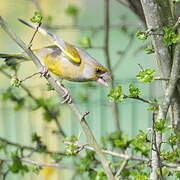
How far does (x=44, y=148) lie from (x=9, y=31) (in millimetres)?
885

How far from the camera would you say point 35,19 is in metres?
1.01

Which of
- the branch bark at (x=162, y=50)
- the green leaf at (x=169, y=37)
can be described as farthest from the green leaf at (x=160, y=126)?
the green leaf at (x=169, y=37)

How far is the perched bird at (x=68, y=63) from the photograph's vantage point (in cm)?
140

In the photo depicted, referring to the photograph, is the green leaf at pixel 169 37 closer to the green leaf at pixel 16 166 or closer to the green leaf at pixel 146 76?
the green leaf at pixel 146 76

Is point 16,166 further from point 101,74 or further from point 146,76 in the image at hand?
point 146,76

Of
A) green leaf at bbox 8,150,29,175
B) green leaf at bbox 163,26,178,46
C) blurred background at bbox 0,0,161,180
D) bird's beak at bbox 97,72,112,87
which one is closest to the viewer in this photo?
green leaf at bbox 163,26,178,46

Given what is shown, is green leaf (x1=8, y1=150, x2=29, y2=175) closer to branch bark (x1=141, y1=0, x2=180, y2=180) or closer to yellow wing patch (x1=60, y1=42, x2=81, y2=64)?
yellow wing patch (x1=60, y1=42, x2=81, y2=64)

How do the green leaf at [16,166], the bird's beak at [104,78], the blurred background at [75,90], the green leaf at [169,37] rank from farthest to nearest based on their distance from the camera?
1. the blurred background at [75,90]
2. the green leaf at [16,166]
3. the bird's beak at [104,78]
4. the green leaf at [169,37]

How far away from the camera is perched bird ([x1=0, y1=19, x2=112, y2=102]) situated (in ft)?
4.60

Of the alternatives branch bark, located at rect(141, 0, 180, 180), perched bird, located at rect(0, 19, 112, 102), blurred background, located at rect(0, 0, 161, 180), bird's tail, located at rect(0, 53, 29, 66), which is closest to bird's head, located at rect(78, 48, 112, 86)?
perched bird, located at rect(0, 19, 112, 102)

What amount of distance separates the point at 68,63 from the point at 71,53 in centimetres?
4

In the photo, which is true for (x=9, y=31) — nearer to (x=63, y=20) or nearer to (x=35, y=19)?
(x=35, y=19)

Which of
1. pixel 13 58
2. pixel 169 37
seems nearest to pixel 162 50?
pixel 169 37

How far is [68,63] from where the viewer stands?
1451mm
